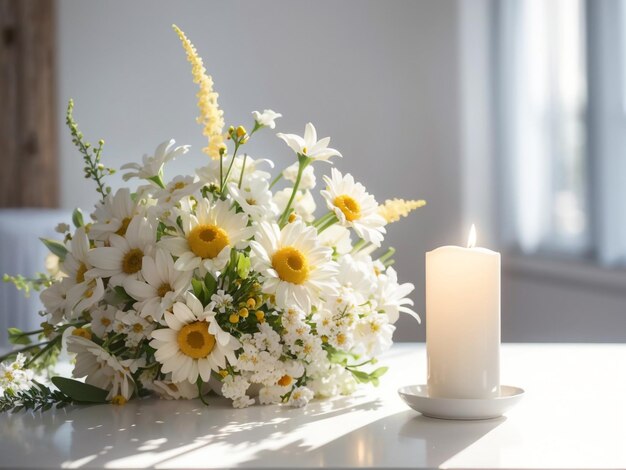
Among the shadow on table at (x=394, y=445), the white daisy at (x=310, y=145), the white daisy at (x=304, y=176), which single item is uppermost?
the white daisy at (x=310, y=145)

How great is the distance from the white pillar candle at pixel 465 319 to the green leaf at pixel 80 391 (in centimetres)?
36

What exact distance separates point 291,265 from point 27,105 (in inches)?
119

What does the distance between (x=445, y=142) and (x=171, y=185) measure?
2894 mm

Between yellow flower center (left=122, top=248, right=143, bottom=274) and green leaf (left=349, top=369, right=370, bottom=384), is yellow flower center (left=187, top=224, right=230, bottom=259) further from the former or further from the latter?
green leaf (left=349, top=369, right=370, bottom=384)

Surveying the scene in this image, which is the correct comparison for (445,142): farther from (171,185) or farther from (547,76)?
(171,185)

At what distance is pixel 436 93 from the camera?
3.70m

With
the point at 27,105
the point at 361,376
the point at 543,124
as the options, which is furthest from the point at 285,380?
the point at 27,105

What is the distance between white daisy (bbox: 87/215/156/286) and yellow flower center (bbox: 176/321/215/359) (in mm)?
86

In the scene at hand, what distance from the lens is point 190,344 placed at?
0.85 meters

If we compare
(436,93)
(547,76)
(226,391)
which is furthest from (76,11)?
(226,391)

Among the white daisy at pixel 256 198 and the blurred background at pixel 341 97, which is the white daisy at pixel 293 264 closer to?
the white daisy at pixel 256 198

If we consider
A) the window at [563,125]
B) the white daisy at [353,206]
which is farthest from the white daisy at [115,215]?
the window at [563,125]

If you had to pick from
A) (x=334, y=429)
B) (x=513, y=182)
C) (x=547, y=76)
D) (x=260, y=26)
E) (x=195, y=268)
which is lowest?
(x=334, y=429)

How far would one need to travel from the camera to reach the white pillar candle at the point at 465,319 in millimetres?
814
